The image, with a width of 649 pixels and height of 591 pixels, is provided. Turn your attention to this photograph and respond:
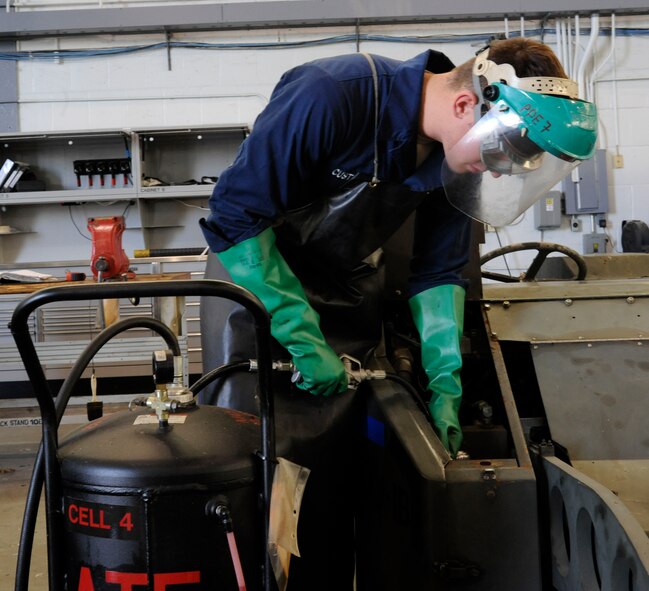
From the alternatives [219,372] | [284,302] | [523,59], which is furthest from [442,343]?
[523,59]

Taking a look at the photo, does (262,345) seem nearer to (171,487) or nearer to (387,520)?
(171,487)

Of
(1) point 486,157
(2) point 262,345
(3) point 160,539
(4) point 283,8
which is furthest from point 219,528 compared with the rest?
(4) point 283,8

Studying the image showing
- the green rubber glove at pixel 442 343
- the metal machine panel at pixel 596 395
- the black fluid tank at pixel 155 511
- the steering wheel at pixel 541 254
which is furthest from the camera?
the steering wheel at pixel 541 254

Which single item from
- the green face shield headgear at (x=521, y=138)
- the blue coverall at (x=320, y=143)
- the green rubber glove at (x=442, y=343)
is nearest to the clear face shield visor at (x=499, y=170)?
the green face shield headgear at (x=521, y=138)

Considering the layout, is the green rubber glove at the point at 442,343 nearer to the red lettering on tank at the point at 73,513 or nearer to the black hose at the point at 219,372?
the black hose at the point at 219,372

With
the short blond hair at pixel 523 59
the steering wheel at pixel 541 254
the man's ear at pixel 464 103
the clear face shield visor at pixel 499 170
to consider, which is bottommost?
the steering wheel at pixel 541 254

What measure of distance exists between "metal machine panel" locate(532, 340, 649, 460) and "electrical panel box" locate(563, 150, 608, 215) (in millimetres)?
3612

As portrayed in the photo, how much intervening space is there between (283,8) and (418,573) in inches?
176

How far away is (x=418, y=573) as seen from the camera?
1.15 m

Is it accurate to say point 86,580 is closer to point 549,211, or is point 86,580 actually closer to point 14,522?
point 14,522

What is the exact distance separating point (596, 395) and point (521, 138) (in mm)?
593

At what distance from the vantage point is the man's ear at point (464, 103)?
119 cm

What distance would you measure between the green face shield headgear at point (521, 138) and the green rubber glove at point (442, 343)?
0.33 m

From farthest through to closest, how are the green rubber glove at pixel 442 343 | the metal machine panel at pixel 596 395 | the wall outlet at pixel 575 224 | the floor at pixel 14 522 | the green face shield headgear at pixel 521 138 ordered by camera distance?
the wall outlet at pixel 575 224 → the floor at pixel 14 522 → the green rubber glove at pixel 442 343 → the metal machine panel at pixel 596 395 → the green face shield headgear at pixel 521 138
